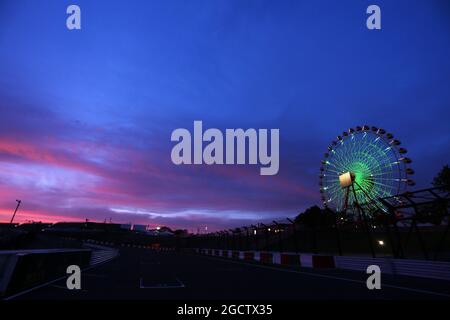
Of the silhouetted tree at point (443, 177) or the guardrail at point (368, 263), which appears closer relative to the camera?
the guardrail at point (368, 263)

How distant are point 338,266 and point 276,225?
1226cm

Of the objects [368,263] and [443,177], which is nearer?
[368,263]

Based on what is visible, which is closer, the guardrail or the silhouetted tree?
the guardrail

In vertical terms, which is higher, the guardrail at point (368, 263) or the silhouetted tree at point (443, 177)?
the silhouetted tree at point (443, 177)

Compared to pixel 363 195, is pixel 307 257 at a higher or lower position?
lower

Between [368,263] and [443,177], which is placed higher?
[443,177]

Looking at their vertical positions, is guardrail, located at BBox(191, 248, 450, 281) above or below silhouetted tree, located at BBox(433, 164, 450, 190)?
below
